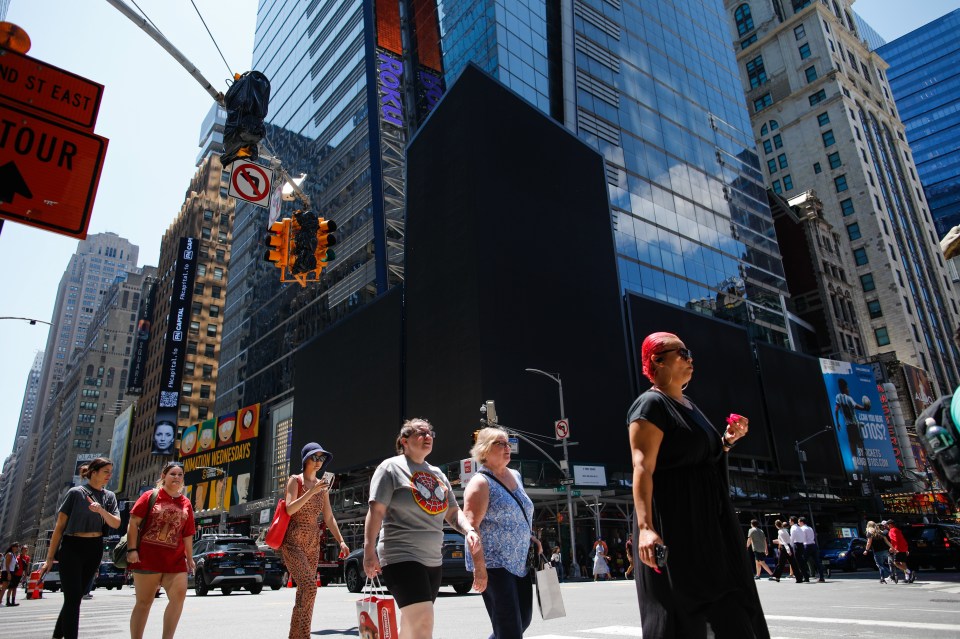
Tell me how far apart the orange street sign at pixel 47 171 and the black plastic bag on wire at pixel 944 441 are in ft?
19.5

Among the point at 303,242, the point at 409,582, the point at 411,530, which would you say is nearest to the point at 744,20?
the point at 303,242

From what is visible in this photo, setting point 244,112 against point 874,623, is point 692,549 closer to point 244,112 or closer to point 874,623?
point 874,623

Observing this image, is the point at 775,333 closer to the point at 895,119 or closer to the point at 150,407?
the point at 895,119

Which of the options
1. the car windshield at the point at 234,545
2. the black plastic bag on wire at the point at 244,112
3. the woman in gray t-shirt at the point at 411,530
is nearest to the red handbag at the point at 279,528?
the woman in gray t-shirt at the point at 411,530

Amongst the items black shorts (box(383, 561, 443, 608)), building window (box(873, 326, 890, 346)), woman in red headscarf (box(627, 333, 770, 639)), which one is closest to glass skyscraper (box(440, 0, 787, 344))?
building window (box(873, 326, 890, 346))

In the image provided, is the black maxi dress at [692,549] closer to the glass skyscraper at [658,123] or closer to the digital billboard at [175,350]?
the glass skyscraper at [658,123]

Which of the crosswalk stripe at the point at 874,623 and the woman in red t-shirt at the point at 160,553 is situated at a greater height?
the woman in red t-shirt at the point at 160,553

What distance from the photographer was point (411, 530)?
438 cm

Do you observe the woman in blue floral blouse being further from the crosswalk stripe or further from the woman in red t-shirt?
the crosswalk stripe

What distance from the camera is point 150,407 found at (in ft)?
299

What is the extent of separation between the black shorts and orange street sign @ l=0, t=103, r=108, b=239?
3.70m

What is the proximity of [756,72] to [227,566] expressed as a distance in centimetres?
10080

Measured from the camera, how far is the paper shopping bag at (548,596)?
4492mm

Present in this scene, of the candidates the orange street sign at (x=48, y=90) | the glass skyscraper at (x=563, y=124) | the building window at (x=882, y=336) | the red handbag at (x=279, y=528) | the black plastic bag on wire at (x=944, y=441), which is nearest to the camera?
the black plastic bag on wire at (x=944, y=441)
